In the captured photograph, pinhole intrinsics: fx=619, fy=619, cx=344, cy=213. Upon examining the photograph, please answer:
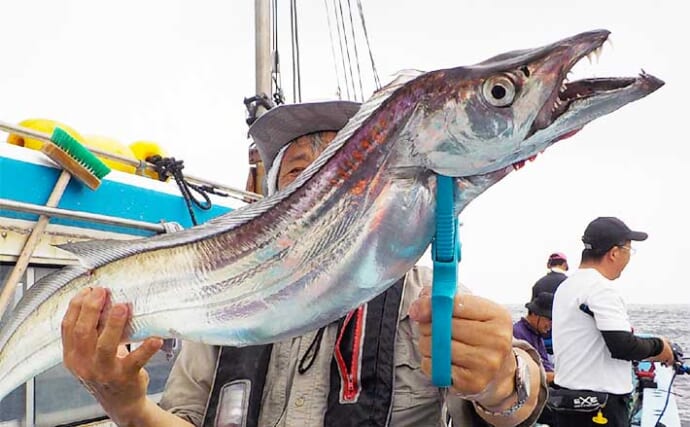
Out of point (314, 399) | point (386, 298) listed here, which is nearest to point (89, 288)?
point (314, 399)

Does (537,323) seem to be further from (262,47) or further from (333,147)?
(333,147)

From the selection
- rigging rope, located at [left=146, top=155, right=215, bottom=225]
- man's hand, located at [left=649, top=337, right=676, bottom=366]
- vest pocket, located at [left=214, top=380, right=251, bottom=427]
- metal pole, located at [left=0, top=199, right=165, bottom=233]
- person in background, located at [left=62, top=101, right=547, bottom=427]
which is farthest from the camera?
rigging rope, located at [left=146, top=155, right=215, bottom=225]

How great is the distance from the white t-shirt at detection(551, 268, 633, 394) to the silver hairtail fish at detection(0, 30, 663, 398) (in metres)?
3.64

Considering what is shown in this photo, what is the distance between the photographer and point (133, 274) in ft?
6.22

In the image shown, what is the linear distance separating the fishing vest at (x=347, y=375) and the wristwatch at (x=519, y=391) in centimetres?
42

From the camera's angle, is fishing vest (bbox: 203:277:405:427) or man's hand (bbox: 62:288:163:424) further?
fishing vest (bbox: 203:277:405:427)

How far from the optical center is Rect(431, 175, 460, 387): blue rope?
1534 mm

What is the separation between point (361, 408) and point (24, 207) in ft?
9.46

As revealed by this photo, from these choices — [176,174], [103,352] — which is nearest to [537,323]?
[176,174]

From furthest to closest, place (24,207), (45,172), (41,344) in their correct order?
1. (45,172)
2. (24,207)
3. (41,344)

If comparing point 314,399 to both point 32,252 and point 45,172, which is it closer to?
point 32,252

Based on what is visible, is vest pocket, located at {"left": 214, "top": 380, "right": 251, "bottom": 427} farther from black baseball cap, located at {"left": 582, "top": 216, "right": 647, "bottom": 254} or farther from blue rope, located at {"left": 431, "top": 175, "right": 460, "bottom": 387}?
black baseball cap, located at {"left": 582, "top": 216, "right": 647, "bottom": 254}

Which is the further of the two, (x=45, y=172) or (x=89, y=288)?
(x=45, y=172)

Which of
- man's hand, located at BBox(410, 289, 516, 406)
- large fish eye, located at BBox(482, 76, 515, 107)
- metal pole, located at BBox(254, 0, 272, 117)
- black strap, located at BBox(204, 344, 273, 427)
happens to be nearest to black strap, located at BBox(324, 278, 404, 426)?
black strap, located at BBox(204, 344, 273, 427)
